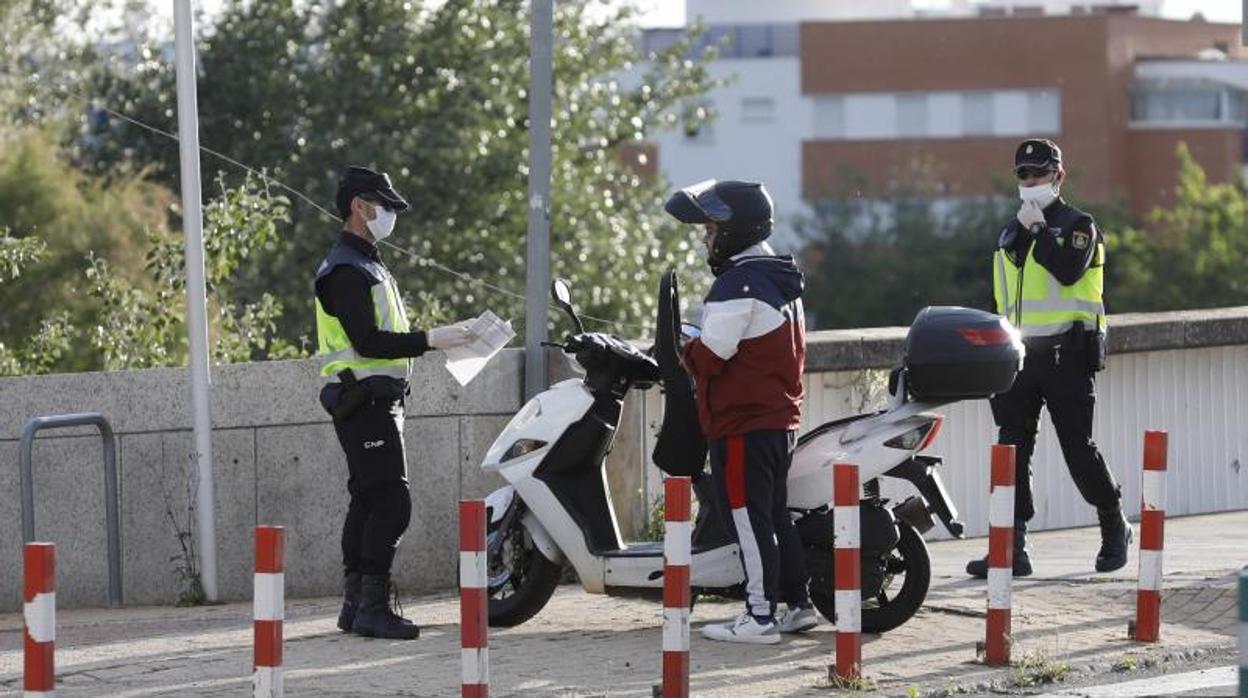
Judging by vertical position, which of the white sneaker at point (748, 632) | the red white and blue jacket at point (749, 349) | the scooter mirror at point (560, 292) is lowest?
the white sneaker at point (748, 632)

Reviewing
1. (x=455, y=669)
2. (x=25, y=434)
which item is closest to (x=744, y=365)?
(x=455, y=669)

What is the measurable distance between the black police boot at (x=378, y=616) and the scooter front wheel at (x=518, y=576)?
36 centimetres

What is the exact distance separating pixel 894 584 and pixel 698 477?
0.84 meters

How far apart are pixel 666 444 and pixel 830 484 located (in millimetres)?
672

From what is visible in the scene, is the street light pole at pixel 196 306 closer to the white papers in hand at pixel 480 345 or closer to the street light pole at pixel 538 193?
the street light pole at pixel 538 193

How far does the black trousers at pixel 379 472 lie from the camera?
9.73 m

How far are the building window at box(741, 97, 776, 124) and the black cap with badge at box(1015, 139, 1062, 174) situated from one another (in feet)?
279

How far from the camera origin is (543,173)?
11438 millimetres

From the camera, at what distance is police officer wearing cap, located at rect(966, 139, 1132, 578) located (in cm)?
1088

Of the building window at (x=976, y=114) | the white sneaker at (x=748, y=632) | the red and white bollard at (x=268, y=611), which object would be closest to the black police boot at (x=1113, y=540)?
the white sneaker at (x=748, y=632)

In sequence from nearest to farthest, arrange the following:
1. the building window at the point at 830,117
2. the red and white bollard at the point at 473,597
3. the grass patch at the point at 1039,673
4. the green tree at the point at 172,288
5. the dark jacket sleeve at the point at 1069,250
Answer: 1. the red and white bollard at the point at 473,597
2. the grass patch at the point at 1039,673
3. the dark jacket sleeve at the point at 1069,250
4. the green tree at the point at 172,288
5. the building window at the point at 830,117

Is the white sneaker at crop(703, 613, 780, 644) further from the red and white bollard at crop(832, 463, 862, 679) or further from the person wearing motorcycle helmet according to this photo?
the red and white bollard at crop(832, 463, 862, 679)

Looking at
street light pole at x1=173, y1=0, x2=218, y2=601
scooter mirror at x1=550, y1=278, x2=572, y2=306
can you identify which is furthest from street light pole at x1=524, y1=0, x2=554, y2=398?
scooter mirror at x1=550, y1=278, x2=572, y2=306

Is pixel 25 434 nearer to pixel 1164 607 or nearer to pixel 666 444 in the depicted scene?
pixel 666 444
